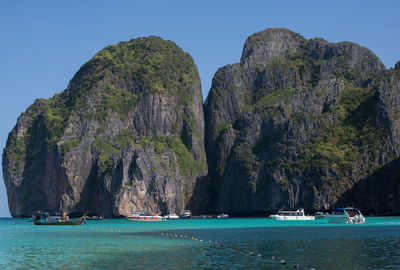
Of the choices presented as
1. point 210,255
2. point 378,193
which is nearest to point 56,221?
point 210,255

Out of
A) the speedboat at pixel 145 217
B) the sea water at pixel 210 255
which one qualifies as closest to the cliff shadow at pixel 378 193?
the speedboat at pixel 145 217

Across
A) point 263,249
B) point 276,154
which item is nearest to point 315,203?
point 276,154

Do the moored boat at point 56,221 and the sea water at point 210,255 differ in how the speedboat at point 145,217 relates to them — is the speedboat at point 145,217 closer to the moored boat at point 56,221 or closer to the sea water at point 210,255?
the moored boat at point 56,221

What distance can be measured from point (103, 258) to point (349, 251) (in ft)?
73.6

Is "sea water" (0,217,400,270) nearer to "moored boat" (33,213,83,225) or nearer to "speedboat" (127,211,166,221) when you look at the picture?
"moored boat" (33,213,83,225)

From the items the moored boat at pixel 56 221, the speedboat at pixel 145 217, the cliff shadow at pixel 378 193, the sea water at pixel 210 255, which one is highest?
the cliff shadow at pixel 378 193

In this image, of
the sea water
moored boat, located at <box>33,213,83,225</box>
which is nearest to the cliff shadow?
moored boat, located at <box>33,213,83,225</box>

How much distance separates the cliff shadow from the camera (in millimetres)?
156700

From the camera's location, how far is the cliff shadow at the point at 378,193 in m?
157

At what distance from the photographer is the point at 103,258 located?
1796 inches

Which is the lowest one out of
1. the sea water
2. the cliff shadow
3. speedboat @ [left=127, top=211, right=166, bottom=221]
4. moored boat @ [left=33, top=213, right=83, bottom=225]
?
the sea water

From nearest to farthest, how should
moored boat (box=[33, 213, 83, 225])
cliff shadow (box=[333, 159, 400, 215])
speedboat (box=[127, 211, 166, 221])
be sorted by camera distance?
moored boat (box=[33, 213, 83, 225]), speedboat (box=[127, 211, 166, 221]), cliff shadow (box=[333, 159, 400, 215])

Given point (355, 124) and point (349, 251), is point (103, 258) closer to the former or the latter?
point (349, 251)

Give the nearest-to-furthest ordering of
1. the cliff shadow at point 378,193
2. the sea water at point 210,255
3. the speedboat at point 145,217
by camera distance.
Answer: the sea water at point 210,255
the speedboat at point 145,217
the cliff shadow at point 378,193
